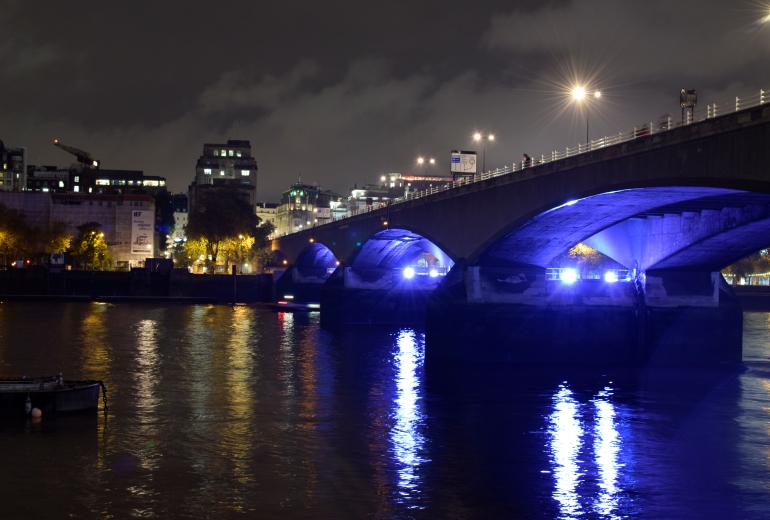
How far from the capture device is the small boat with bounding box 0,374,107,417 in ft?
97.9

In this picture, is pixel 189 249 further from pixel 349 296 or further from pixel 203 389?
pixel 203 389

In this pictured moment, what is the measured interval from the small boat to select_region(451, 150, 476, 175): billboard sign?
136 ft

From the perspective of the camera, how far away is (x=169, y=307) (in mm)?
103062

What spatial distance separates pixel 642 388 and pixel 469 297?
41.4 feet

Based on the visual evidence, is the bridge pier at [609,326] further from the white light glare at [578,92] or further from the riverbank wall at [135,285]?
the riverbank wall at [135,285]

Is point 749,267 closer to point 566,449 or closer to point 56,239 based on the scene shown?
point 56,239

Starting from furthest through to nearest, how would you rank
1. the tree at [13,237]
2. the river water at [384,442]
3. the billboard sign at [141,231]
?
the billboard sign at [141,231], the tree at [13,237], the river water at [384,442]

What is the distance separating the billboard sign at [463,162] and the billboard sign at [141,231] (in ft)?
335

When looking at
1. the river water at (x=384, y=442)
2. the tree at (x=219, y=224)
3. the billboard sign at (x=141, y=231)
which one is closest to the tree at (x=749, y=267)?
the tree at (x=219, y=224)

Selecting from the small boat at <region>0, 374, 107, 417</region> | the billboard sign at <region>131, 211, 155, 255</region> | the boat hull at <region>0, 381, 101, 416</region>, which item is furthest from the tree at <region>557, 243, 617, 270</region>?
the small boat at <region>0, 374, 107, 417</region>

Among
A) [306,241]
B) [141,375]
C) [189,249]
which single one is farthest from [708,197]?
[189,249]

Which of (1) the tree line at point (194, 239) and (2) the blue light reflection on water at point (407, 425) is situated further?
(1) the tree line at point (194, 239)

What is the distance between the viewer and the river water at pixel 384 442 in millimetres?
21688

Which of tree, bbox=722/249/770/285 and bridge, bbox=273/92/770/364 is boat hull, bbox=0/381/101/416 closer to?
bridge, bbox=273/92/770/364
